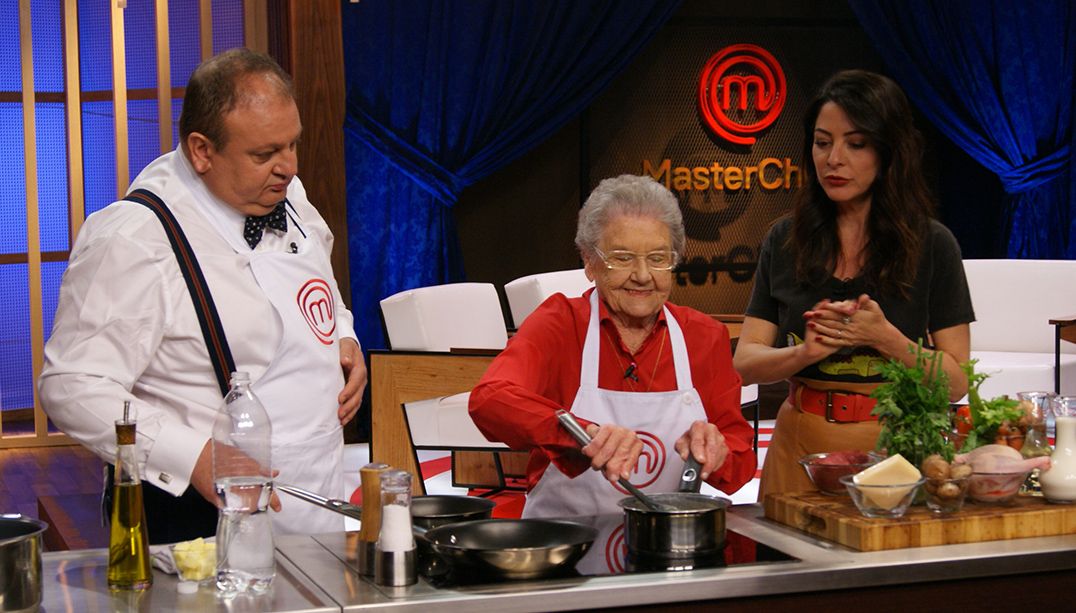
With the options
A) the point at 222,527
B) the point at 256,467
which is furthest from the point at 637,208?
the point at 222,527

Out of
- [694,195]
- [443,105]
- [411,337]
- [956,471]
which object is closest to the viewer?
[956,471]

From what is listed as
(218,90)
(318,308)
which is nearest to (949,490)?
(318,308)

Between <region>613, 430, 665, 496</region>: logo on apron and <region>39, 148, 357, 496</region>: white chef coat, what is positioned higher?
<region>39, 148, 357, 496</region>: white chef coat

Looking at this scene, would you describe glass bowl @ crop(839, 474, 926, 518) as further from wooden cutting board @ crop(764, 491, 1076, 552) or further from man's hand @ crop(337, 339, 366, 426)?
man's hand @ crop(337, 339, 366, 426)

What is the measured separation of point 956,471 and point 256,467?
1.13 meters

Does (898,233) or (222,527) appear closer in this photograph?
(222,527)

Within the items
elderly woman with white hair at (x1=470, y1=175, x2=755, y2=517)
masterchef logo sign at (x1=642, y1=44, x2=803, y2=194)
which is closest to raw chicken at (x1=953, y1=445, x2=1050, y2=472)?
elderly woman with white hair at (x1=470, y1=175, x2=755, y2=517)

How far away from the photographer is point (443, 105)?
7699mm

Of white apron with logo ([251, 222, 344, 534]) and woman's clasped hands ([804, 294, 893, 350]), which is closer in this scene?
white apron with logo ([251, 222, 344, 534])

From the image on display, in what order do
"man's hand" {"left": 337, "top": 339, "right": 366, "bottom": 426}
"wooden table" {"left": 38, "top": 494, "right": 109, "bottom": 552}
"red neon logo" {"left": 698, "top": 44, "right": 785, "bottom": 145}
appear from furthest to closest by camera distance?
"red neon logo" {"left": 698, "top": 44, "right": 785, "bottom": 145} → "wooden table" {"left": 38, "top": 494, "right": 109, "bottom": 552} → "man's hand" {"left": 337, "top": 339, "right": 366, "bottom": 426}

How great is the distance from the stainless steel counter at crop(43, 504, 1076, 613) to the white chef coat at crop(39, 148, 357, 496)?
247 mm

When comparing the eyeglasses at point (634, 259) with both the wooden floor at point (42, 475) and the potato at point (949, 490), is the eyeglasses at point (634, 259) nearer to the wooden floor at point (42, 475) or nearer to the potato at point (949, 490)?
the potato at point (949, 490)

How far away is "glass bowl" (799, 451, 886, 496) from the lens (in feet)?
7.47

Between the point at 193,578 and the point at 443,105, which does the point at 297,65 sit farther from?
the point at 193,578
